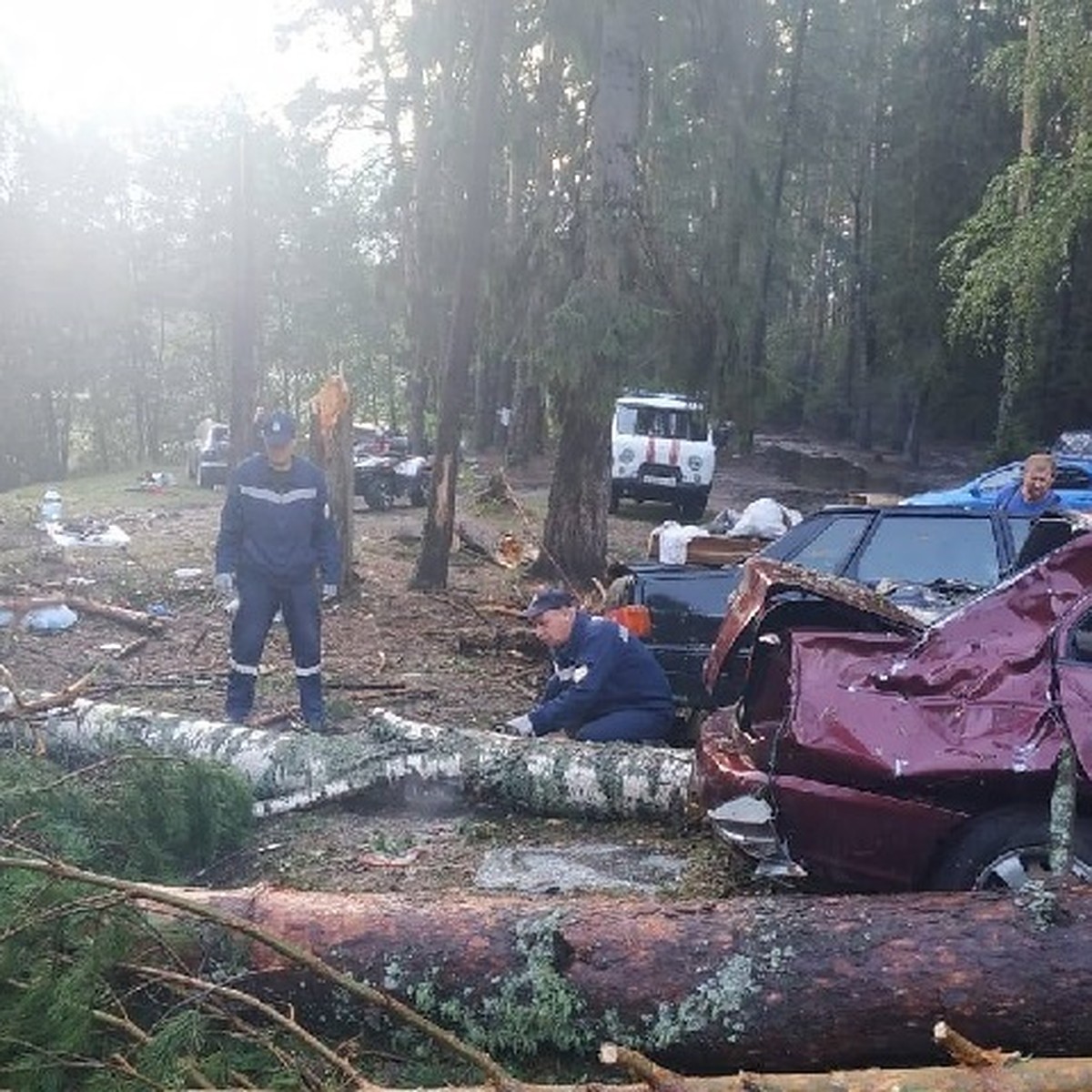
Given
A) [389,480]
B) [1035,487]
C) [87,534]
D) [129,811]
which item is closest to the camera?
[129,811]

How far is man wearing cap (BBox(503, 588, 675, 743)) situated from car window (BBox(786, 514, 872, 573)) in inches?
52.6

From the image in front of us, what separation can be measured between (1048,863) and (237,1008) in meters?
2.71

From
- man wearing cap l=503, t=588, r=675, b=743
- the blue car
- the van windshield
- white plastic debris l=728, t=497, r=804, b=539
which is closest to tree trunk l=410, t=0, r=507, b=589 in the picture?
white plastic debris l=728, t=497, r=804, b=539

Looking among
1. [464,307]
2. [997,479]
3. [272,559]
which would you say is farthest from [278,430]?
[997,479]

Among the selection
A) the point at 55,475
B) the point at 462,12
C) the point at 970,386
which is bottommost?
the point at 55,475

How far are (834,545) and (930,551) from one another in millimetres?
564

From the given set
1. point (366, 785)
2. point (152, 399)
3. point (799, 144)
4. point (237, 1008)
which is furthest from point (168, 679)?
point (152, 399)

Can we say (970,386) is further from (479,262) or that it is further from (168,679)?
(168,679)

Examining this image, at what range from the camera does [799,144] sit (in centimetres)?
3406

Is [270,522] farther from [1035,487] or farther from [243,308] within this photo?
[243,308]

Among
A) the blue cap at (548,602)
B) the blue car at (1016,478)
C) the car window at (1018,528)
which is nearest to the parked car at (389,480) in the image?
the blue car at (1016,478)

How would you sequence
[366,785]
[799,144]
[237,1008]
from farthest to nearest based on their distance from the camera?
[799,144], [366,785], [237,1008]

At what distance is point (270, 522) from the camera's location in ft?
25.7

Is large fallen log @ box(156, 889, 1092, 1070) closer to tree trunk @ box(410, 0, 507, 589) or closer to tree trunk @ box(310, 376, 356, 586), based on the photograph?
tree trunk @ box(310, 376, 356, 586)
